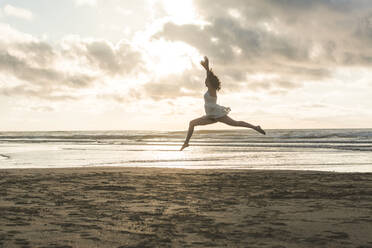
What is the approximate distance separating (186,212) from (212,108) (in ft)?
12.5

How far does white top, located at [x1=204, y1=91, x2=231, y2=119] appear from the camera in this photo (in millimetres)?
10227

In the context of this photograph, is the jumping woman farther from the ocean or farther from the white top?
the ocean

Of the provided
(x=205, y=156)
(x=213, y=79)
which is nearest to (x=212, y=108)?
(x=213, y=79)

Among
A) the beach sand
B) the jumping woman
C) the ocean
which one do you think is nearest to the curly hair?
the jumping woman

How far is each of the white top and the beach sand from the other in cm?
176

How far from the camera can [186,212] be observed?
7004 mm

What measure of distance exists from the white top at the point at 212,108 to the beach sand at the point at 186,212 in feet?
5.77

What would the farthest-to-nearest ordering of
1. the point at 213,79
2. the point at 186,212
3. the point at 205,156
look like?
the point at 205,156 → the point at 213,79 → the point at 186,212

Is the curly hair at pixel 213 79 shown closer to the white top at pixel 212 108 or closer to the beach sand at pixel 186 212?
the white top at pixel 212 108

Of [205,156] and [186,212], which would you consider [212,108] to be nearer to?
[186,212]

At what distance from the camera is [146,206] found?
7602 mm

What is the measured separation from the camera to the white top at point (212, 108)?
10227 millimetres

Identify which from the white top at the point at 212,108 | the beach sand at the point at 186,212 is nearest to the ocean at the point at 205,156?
the beach sand at the point at 186,212

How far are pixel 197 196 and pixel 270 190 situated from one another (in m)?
1.90
